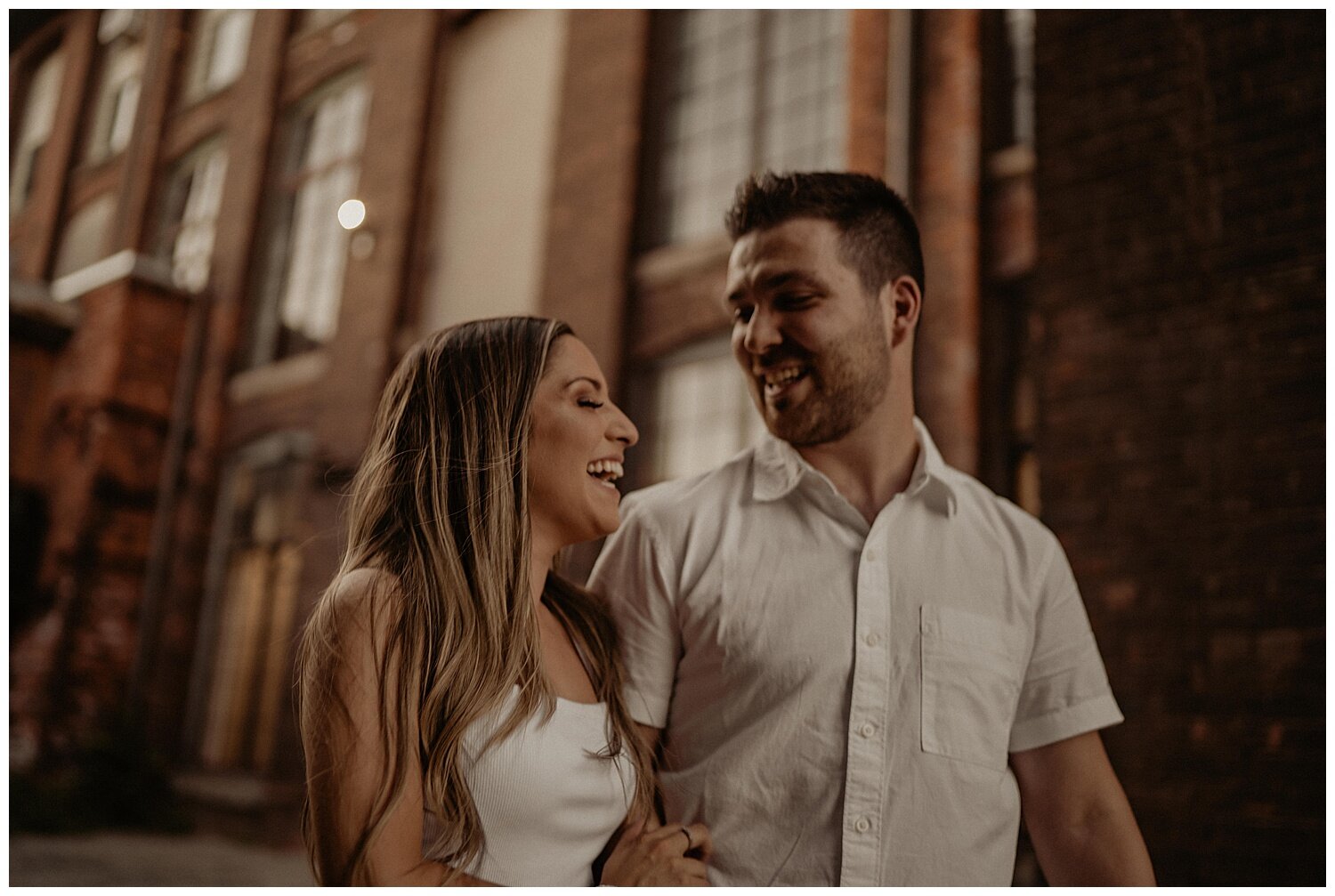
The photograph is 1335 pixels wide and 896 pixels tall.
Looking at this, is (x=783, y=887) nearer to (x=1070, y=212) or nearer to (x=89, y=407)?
(x=1070, y=212)

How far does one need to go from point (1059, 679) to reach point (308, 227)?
3.89 m

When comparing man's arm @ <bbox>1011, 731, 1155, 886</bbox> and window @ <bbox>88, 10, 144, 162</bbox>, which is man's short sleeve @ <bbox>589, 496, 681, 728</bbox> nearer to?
man's arm @ <bbox>1011, 731, 1155, 886</bbox>

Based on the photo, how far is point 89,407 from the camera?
13.1 feet

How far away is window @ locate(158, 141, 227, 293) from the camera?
4.23 m

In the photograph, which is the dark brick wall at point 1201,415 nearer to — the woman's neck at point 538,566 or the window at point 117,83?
the woman's neck at point 538,566

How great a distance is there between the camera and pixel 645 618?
171 centimetres

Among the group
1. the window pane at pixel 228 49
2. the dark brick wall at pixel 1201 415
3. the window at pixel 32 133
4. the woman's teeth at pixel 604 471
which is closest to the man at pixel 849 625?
the woman's teeth at pixel 604 471

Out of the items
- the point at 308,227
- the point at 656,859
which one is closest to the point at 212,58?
the point at 308,227

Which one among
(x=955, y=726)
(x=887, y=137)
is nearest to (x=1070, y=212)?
(x=887, y=137)

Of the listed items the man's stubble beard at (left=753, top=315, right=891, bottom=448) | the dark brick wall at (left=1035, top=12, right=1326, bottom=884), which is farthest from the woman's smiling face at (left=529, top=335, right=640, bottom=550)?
the dark brick wall at (left=1035, top=12, right=1326, bottom=884)

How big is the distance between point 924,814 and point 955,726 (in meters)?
0.14

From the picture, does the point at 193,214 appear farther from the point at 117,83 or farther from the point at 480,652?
the point at 480,652

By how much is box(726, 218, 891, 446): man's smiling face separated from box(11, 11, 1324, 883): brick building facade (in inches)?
45.6

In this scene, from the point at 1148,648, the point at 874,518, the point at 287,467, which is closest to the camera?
the point at 874,518
